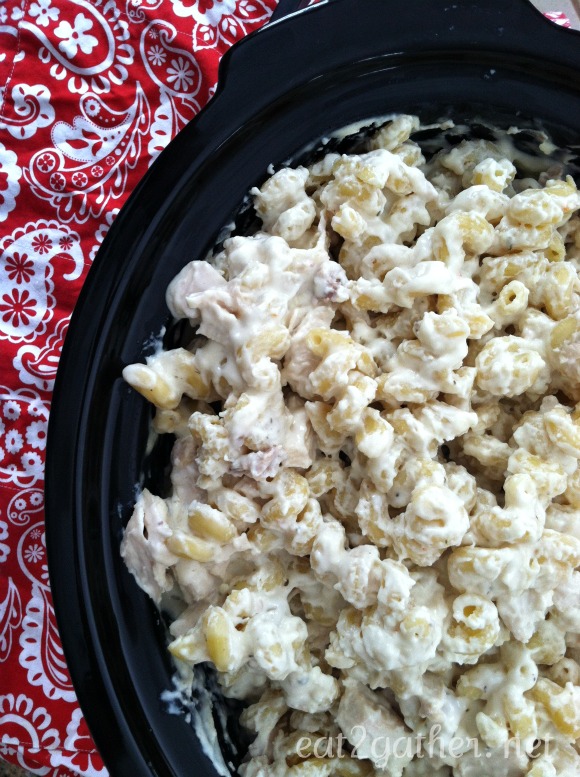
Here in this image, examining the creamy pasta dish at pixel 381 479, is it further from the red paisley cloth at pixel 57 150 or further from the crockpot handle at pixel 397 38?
the red paisley cloth at pixel 57 150

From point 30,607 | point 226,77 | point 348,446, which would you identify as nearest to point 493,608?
point 348,446

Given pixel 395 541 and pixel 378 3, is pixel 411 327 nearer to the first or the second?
pixel 395 541

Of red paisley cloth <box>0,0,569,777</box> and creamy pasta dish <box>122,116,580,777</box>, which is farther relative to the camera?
red paisley cloth <box>0,0,569,777</box>

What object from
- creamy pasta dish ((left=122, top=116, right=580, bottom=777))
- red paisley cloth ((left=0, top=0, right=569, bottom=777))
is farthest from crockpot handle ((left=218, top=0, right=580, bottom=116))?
red paisley cloth ((left=0, top=0, right=569, bottom=777))

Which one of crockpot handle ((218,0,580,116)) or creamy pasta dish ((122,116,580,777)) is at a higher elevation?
crockpot handle ((218,0,580,116))

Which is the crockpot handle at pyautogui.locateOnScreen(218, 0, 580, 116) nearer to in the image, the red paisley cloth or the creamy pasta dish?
the creamy pasta dish

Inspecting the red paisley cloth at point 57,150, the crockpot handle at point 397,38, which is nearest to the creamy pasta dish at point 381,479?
the crockpot handle at point 397,38
